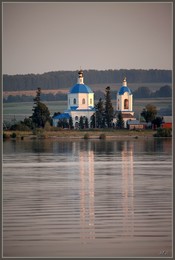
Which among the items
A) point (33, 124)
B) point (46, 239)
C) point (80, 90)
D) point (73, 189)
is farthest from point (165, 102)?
point (46, 239)

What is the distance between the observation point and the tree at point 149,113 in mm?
114250

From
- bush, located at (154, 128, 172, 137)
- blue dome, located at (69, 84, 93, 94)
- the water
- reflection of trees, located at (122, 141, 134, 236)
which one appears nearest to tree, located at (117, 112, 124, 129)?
blue dome, located at (69, 84, 93, 94)

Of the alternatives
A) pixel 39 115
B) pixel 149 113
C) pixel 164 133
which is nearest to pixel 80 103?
pixel 149 113

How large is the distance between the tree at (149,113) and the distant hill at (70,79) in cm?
759

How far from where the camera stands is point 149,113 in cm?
11612

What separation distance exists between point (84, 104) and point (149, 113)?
10.1 metres

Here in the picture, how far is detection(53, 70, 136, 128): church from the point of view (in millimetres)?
118438

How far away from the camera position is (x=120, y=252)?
11516 millimetres

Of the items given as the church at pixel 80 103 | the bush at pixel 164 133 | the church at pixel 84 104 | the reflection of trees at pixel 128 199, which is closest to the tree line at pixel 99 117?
the church at pixel 84 104

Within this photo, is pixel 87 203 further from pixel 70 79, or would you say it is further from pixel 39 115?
pixel 70 79

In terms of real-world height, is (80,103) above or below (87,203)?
above

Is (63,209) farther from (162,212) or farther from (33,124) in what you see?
(33,124)

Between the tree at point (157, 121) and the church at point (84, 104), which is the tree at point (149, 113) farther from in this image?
the church at point (84, 104)

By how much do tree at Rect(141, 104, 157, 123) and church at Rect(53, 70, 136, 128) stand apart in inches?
81.6
